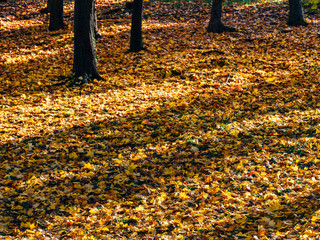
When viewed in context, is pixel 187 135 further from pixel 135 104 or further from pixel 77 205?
pixel 77 205

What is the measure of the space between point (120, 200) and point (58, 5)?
37.8 feet

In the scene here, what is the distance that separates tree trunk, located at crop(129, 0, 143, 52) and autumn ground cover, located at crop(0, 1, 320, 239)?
0.52 m

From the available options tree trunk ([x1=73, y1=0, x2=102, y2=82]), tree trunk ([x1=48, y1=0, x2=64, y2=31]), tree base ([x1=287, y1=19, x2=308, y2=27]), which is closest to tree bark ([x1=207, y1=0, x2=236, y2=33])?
tree base ([x1=287, y1=19, x2=308, y2=27])

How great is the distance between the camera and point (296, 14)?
1488 centimetres

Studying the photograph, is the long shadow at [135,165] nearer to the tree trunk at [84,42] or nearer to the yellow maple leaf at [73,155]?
the yellow maple leaf at [73,155]

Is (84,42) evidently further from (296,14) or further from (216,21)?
(296,14)

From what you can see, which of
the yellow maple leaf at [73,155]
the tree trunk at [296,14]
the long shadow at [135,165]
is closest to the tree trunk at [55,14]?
the long shadow at [135,165]

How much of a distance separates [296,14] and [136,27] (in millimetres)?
7338

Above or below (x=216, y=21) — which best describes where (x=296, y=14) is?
above

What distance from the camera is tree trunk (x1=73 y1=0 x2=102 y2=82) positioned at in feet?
33.0

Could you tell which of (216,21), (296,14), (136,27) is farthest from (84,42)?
(296,14)

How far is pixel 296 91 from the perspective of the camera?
31.4 ft

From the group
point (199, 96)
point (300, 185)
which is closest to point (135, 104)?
point (199, 96)

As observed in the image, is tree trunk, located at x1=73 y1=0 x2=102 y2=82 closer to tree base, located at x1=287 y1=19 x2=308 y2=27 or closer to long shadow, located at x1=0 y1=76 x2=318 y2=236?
long shadow, located at x1=0 y1=76 x2=318 y2=236
